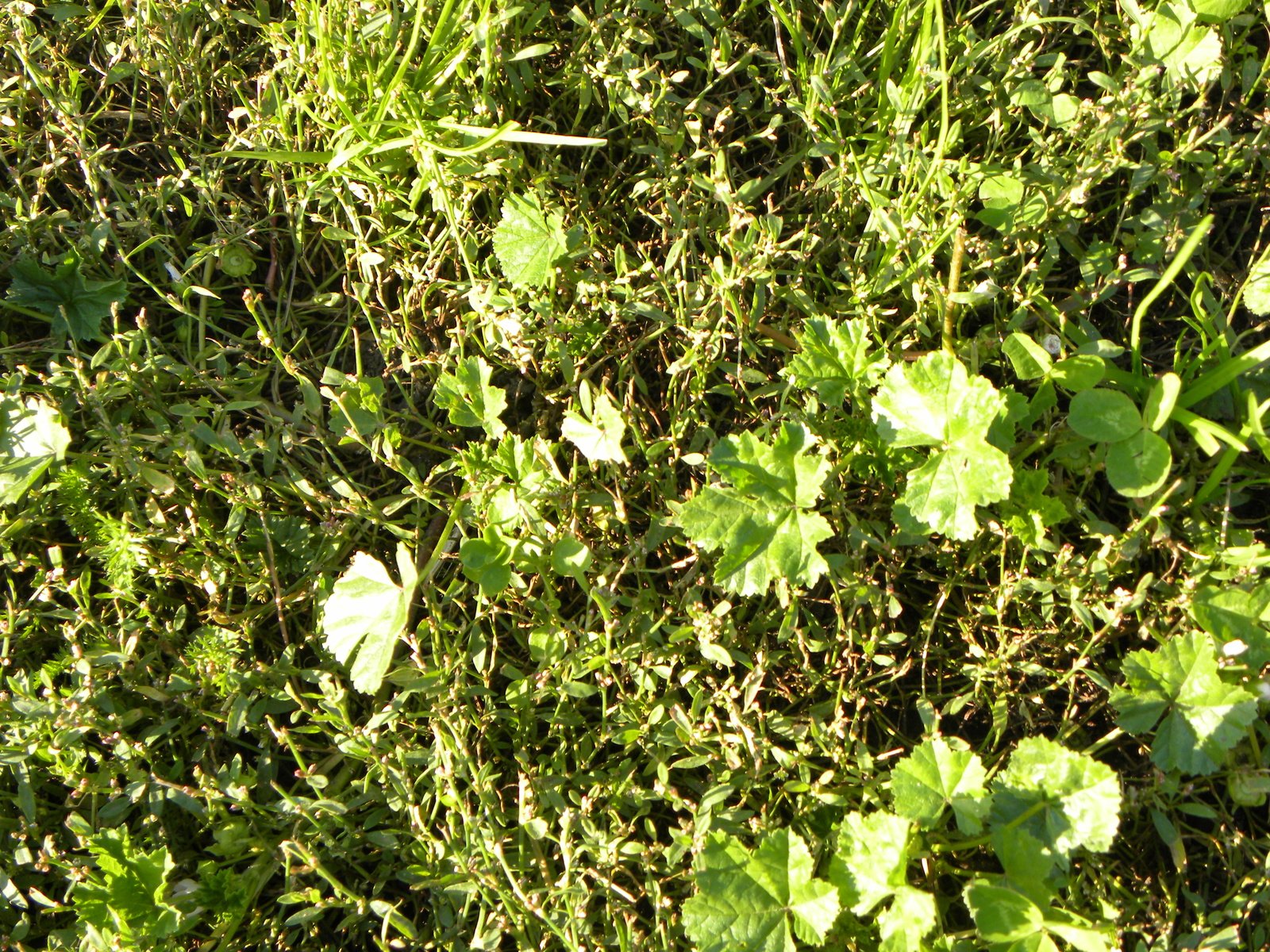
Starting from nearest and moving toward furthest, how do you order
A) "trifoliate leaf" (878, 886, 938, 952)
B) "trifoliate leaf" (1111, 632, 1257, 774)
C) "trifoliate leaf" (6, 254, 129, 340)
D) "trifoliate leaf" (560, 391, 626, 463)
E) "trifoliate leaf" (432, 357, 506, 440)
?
"trifoliate leaf" (878, 886, 938, 952), "trifoliate leaf" (1111, 632, 1257, 774), "trifoliate leaf" (560, 391, 626, 463), "trifoliate leaf" (432, 357, 506, 440), "trifoliate leaf" (6, 254, 129, 340)

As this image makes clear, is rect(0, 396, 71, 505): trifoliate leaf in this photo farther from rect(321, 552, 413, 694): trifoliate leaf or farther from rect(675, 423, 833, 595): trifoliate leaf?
rect(675, 423, 833, 595): trifoliate leaf

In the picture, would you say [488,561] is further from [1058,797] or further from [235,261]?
[1058,797]

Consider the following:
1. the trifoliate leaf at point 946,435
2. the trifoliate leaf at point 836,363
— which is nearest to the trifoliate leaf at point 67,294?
the trifoliate leaf at point 836,363

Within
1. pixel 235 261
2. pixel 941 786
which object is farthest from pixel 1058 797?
pixel 235 261

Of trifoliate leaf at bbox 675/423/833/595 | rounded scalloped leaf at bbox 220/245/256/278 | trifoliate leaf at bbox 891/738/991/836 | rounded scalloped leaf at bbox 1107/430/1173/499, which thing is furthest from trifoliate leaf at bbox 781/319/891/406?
rounded scalloped leaf at bbox 220/245/256/278

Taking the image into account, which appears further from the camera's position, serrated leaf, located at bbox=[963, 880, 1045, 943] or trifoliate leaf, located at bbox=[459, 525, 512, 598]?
trifoliate leaf, located at bbox=[459, 525, 512, 598]

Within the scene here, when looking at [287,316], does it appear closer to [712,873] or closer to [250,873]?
[250,873]

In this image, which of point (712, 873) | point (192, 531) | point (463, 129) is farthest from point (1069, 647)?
point (192, 531)
